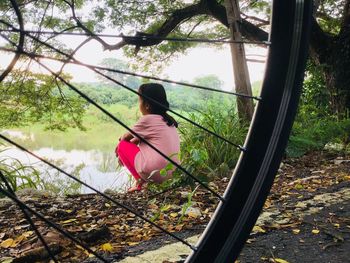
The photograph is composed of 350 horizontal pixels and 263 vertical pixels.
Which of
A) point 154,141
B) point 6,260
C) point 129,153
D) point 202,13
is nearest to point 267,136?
point 6,260

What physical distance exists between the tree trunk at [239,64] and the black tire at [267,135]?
10.2 ft

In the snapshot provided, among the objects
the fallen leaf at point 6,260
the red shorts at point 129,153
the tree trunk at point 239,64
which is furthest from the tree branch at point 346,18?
the fallen leaf at point 6,260

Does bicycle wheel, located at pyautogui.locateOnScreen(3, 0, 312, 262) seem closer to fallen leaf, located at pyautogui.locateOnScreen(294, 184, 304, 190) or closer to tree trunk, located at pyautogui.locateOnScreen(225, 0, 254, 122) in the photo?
fallen leaf, located at pyautogui.locateOnScreen(294, 184, 304, 190)

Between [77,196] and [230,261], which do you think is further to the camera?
[77,196]

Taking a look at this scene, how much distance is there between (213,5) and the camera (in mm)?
5285

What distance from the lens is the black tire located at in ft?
2.73

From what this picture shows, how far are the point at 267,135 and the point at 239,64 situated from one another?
3.32 metres

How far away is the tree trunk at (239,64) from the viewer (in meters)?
3.97

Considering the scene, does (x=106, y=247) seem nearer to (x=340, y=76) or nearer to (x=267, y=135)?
(x=267, y=135)

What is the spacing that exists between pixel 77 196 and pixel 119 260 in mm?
1302

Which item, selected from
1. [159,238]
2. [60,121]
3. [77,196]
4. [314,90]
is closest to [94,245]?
[159,238]

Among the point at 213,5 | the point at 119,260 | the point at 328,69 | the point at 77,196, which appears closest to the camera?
the point at 119,260

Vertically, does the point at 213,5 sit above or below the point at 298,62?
above

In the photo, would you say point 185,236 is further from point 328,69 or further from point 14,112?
point 14,112
